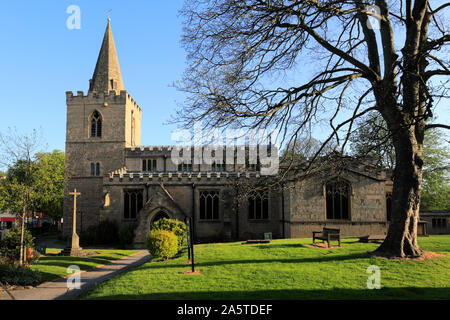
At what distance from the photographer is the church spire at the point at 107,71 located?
3653 cm

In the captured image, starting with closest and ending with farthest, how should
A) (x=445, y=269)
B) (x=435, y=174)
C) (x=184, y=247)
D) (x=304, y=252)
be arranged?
(x=445, y=269) → (x=304, y=252) → (x=184, y=247) → (x=435, y=174)

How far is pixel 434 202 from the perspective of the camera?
3372 centimetres

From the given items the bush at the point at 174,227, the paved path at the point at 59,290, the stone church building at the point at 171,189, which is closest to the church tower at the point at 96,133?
the stone church building at the point at 171,189

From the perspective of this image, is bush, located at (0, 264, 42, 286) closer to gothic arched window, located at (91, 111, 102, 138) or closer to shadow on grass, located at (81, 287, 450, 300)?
shadow on grass, located at (81, 287, 450, 300)

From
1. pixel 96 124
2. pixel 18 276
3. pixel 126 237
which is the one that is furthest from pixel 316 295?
pixel 96 124

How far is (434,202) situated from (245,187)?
100ft

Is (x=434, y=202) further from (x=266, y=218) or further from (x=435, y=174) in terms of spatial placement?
(x=266, y=218)

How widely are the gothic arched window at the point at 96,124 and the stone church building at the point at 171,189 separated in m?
0.09

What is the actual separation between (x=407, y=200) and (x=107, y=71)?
3446 cm

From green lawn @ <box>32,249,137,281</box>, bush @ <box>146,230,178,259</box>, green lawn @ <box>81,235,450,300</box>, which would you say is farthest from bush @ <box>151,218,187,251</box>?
green lawn @ <box>81,235,450,300</box>

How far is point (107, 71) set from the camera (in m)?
36.9

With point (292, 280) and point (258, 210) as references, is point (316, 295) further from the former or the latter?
point (258, 210)

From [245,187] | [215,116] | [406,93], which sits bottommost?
[245,187]
